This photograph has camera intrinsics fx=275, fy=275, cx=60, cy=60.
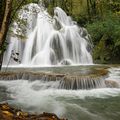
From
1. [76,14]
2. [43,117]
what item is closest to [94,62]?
[76,14]

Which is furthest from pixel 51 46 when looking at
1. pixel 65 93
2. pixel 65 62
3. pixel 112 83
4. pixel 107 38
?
pixel 65 93

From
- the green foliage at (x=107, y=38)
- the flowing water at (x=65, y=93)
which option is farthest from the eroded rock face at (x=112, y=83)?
the green foliage at (x=107, y=38)

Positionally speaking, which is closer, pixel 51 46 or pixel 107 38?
pixel 51 46

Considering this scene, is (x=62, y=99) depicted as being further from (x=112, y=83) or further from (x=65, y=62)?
(x=65, y=62)

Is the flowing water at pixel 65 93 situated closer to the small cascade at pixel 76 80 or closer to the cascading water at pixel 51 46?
the small cascade at pixel 76 80

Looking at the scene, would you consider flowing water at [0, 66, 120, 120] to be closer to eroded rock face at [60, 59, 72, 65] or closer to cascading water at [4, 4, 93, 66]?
eroded rock face at [60, 59, 72, 65]

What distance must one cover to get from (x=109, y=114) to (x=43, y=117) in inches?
117

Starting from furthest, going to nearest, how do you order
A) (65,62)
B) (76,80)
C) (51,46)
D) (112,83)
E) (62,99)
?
(51,46)
(65,62)
(112,83)
(76,80)
(62,99)

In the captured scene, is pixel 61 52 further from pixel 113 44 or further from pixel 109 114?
pixel 109 114

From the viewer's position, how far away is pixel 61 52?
902 inches

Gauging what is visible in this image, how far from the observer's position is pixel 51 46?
23031 millimetres

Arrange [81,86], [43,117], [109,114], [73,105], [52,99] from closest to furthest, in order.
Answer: [43,117]
[109,114]
[73,105]
[52,99]
[81,86]

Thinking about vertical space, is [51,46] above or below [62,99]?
above

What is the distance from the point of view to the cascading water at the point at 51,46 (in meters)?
22.2
